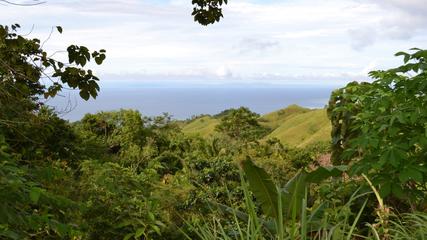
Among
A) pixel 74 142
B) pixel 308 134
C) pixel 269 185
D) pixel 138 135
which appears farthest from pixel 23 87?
pixel 308 134

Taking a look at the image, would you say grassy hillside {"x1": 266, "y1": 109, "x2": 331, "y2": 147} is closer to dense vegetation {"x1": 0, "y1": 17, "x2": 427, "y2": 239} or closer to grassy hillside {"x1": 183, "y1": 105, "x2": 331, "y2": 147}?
grassy hillside {"x1": 183, "y1": 105, "x2": 331, "y2": 147}

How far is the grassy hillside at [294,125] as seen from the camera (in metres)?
80.9

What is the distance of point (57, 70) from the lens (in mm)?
3445

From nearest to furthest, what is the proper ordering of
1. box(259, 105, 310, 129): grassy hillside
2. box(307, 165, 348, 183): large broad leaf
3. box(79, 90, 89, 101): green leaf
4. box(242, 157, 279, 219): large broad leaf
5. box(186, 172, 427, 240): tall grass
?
1. box(186, 172, 427, 240): tall grass
2. box(242, 157, 279, 219): large broad leaf
3. box(307, 165, 348, 183): large broad leaf
4. box(79, 90, 89, 101): green leaf
5. box(259, 105, 310, 129): grassy hillside

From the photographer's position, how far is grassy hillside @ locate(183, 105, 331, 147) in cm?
8089

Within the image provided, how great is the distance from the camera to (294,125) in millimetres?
95875

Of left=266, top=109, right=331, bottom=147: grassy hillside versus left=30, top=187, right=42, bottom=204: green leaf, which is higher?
left=30, top=187, right=42, bottom=204: green leaf

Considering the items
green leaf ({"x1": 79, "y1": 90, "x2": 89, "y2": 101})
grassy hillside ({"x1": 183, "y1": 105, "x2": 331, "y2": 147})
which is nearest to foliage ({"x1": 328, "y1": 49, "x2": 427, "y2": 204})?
green leaf ({"x1": 79, "y1": 90, "x2": 89, "y2": 101})

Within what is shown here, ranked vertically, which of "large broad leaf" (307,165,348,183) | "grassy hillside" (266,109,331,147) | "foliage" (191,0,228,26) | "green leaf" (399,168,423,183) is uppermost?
"foliage" (191,0,228,26)

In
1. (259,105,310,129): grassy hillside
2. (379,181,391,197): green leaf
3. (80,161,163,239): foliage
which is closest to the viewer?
(379,181,391,197): green leaf

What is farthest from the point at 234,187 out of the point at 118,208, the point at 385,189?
the point at 385,189

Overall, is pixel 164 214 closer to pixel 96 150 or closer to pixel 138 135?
pixel 96 150

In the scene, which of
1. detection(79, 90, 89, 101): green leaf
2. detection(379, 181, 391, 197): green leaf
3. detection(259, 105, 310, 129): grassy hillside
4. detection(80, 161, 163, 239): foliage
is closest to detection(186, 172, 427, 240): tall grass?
detection(379, 181, 391, 197): green leaf

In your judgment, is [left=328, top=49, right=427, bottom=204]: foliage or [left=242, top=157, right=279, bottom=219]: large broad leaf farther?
[left=328, top=49, right=427, bottom=204]: foliage
